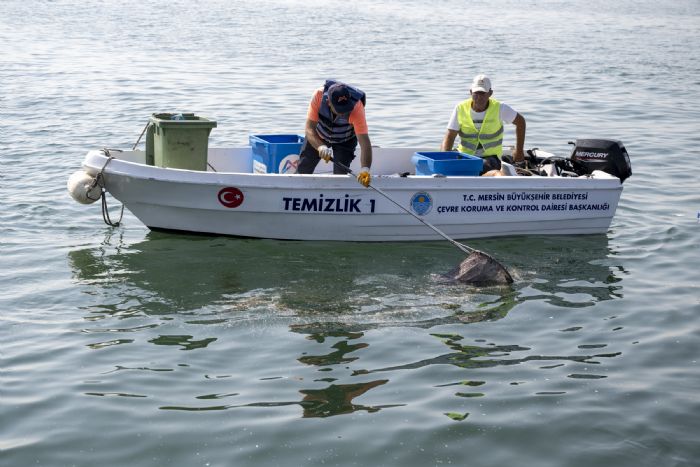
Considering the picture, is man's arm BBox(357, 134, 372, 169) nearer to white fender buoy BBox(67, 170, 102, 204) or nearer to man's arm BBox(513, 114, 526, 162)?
man's arm BBox(513, 114, 526, 162)

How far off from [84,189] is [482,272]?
400 cm

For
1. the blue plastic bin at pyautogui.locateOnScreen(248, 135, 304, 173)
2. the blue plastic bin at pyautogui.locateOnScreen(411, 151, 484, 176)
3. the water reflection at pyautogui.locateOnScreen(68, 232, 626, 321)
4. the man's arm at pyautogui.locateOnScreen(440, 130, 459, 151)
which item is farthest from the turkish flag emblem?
the man's arm at pyautogui.locateOnScreen(440, 130, 459, 151)

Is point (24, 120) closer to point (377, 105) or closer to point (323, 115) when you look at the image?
point (377, 105)

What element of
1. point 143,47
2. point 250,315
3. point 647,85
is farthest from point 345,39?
point 250,315

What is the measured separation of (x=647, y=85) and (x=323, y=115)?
534 inches

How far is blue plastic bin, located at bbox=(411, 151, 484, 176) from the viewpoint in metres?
10.2

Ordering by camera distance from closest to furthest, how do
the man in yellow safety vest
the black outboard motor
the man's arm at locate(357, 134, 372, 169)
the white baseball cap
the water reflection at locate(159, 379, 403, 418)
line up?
the water reflection at locate(159, 379, 403, 418) < the man's arm at locate(357, 134, 372, 169) < the white baseball cap < the man in yellow safety vest < the black outboard motor

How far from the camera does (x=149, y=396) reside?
6.50m

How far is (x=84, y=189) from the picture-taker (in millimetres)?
9422

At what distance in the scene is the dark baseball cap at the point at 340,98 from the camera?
30.7 feet

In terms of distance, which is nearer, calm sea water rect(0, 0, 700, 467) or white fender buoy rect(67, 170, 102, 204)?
calm sea water rect(0, 0, 700, 467)

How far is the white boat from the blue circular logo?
0.01m

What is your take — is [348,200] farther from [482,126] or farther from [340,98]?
[482,126]

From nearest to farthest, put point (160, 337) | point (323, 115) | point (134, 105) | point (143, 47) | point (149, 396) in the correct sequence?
point (149, 396) → point (160, 337) → point (323, 115) → point (134, 105) → point (143, 47)
